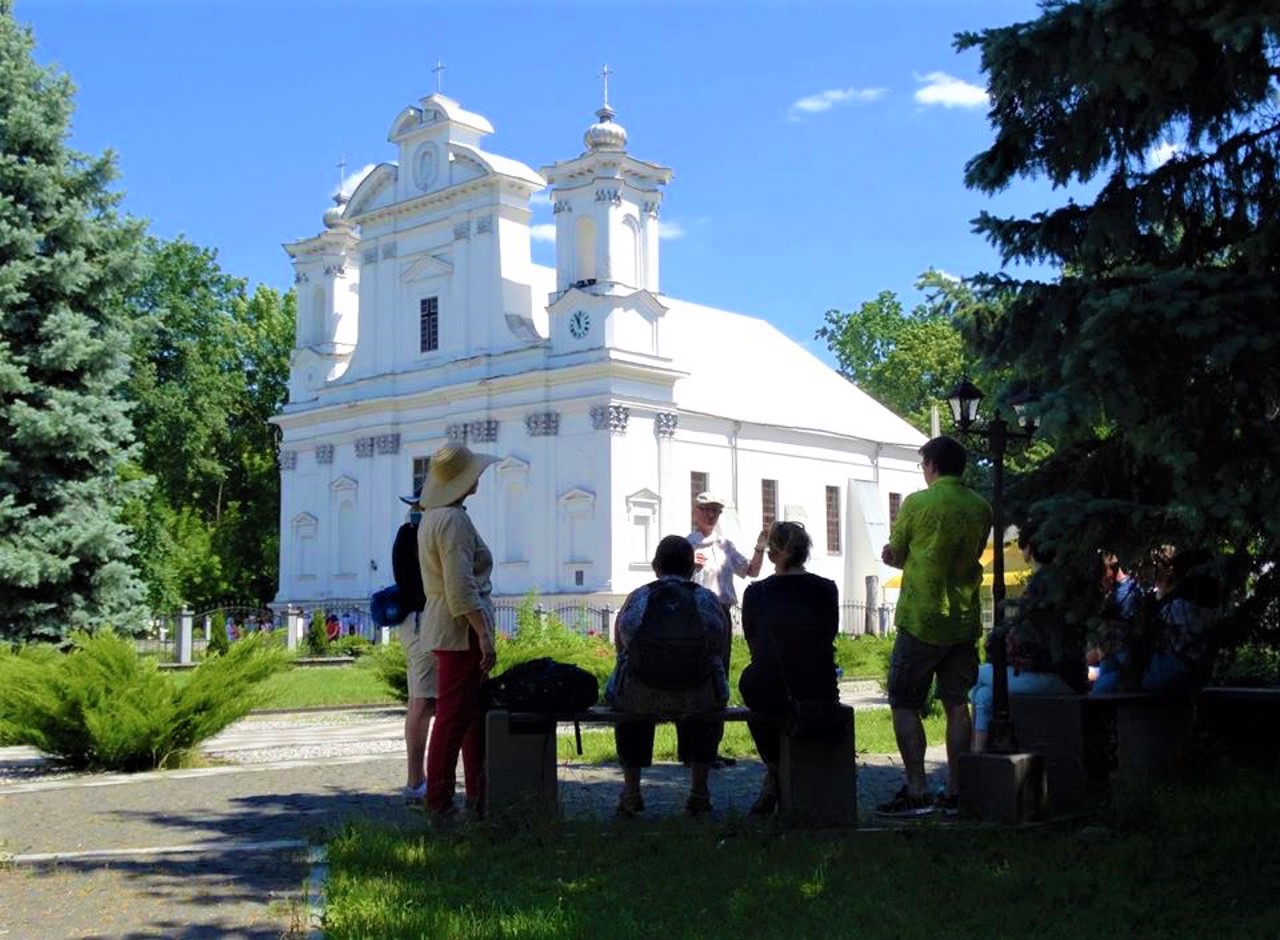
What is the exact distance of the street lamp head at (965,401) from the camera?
38.6 feet

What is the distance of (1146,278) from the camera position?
593 cm

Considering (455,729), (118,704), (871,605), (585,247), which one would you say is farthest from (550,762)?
(871,605)

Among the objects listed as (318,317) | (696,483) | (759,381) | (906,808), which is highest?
(318,317)

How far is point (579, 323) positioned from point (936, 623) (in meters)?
33.0

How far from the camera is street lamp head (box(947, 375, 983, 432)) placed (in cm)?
1177

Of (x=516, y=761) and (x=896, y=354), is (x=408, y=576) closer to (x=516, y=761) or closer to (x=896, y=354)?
(x=516, y=761)

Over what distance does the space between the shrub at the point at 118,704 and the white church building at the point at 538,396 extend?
2723 cm

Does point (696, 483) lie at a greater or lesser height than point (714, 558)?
greater

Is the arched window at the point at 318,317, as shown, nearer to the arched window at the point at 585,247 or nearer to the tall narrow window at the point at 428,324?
the tall narrow window at the point at 428,324

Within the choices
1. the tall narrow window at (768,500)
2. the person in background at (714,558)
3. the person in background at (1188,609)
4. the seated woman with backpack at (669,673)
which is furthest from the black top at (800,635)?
the tall narrow window at (768,500)

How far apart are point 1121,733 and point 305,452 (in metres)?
42.1

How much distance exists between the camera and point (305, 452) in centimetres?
4781

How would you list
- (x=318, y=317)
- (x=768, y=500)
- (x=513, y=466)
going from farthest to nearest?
(x=318, y=317) → (x=768, y=500) → (x=513, y=466)

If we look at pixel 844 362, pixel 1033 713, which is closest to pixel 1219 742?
pixel 1033 713
